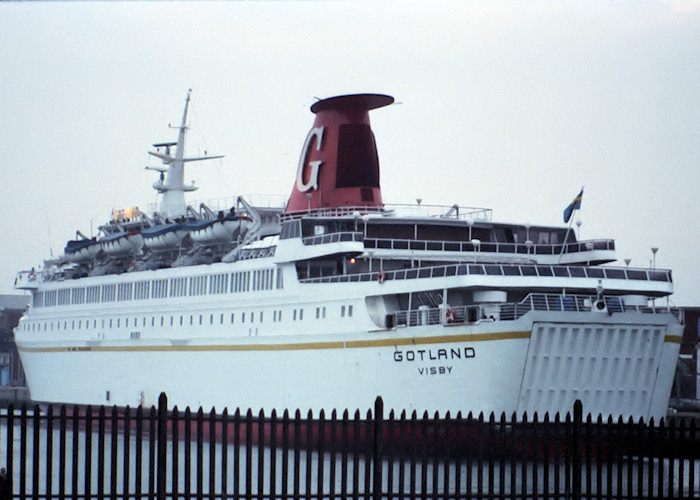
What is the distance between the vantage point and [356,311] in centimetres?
3959

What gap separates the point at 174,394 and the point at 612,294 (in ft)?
67.5

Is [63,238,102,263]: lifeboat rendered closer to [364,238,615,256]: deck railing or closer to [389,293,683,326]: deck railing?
[364,238,615,256]: deck railing

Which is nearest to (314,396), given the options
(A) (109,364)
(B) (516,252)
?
(B) (516,252)

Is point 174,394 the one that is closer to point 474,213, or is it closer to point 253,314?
point 253,314

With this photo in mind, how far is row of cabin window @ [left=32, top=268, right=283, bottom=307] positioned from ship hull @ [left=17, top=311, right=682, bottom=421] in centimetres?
264

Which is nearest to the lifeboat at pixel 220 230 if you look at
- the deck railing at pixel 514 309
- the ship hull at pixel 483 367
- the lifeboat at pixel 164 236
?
the lifeboat at pixel 164 236

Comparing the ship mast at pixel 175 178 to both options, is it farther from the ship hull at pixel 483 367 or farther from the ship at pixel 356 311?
the ship hull at pixel 483 367

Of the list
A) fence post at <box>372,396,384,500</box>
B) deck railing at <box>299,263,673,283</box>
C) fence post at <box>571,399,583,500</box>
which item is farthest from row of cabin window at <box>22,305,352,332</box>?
fence post at <box>372,396,384,500</box>

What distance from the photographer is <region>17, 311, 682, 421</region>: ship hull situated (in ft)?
113

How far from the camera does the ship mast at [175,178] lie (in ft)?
214

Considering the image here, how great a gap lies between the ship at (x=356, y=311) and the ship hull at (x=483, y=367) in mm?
57

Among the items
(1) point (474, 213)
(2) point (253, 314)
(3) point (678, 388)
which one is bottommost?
(3) point (678, 388)

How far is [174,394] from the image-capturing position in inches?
1987

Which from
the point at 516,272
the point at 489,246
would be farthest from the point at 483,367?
the point at 489,246
